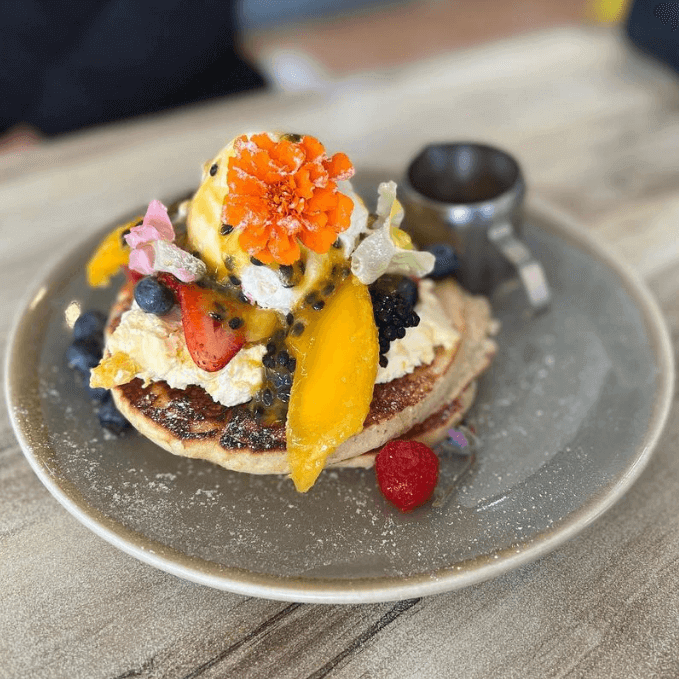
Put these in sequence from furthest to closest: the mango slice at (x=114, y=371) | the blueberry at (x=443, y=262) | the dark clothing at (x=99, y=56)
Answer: the dark clothing at (x=99, y=56) → the blueberry at (x=443, y=262) → the mango slice at (x=114, y=371)

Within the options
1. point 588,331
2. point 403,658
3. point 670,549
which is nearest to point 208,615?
point 403,658

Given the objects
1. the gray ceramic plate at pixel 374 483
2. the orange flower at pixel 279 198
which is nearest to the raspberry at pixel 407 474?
the gray ceramic plate at pixel 374 483

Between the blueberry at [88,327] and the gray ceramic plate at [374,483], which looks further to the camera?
the blueberry at [88,327]

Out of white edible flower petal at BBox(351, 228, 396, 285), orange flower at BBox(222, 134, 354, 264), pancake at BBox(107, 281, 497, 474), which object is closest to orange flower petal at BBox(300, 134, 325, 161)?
orange flower at BBox(222, 134, 354, 264)

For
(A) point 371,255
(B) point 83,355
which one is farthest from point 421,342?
(B) point 83,355

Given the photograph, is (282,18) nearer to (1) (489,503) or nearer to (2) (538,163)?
(2) (538,163)

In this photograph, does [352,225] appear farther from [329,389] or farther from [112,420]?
[112,420]

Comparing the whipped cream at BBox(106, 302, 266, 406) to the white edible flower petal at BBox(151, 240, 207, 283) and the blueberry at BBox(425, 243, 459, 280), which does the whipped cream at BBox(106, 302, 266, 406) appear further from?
the blueberry at BBox(425, 243, 459, 280)

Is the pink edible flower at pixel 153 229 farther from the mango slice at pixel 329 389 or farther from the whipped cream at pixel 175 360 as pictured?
the mango slice at pixel 329 389
